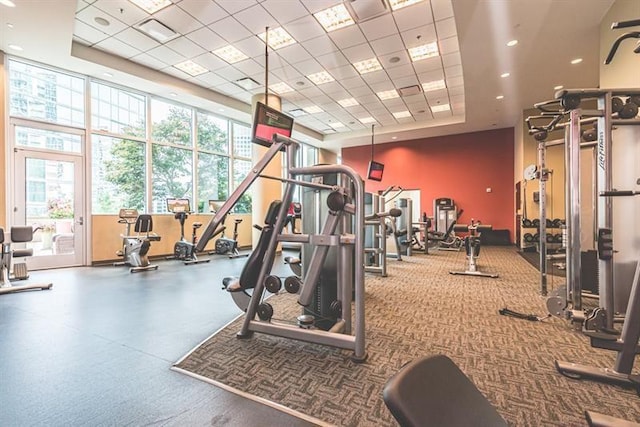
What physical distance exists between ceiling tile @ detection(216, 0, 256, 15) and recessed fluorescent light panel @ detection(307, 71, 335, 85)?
258cm

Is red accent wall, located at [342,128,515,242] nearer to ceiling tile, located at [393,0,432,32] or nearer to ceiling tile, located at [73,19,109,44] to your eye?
ceiling tile, located at [393,0,432,32]

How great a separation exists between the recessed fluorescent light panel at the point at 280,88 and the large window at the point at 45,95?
4104 mm

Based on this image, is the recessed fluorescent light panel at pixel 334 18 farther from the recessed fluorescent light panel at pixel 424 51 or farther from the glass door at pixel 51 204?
the glass door at pixel 51 204

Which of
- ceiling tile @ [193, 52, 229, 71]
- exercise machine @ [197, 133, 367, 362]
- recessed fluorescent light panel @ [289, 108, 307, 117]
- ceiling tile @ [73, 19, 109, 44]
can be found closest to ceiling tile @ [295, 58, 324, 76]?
ceiling tile @ [193, 52, 229, 71]

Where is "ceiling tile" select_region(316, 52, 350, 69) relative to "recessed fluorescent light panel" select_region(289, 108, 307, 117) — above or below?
below

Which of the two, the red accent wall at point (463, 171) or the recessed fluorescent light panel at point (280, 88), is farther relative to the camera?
the red accent wall at point (463, 171)

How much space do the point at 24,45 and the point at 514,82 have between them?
9397 millimetres

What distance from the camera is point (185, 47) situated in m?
5.80

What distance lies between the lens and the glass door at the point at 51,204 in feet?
18.7

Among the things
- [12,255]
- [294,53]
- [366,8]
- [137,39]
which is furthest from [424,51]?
[12,255]

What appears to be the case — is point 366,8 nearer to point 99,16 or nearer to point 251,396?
point 99,16

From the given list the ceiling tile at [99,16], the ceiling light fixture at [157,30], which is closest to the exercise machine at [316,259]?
the ceiling light fixture at [157,30]

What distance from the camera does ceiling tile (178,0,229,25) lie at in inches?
178

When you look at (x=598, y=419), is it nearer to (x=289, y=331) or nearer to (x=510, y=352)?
(x=510, y=352)
